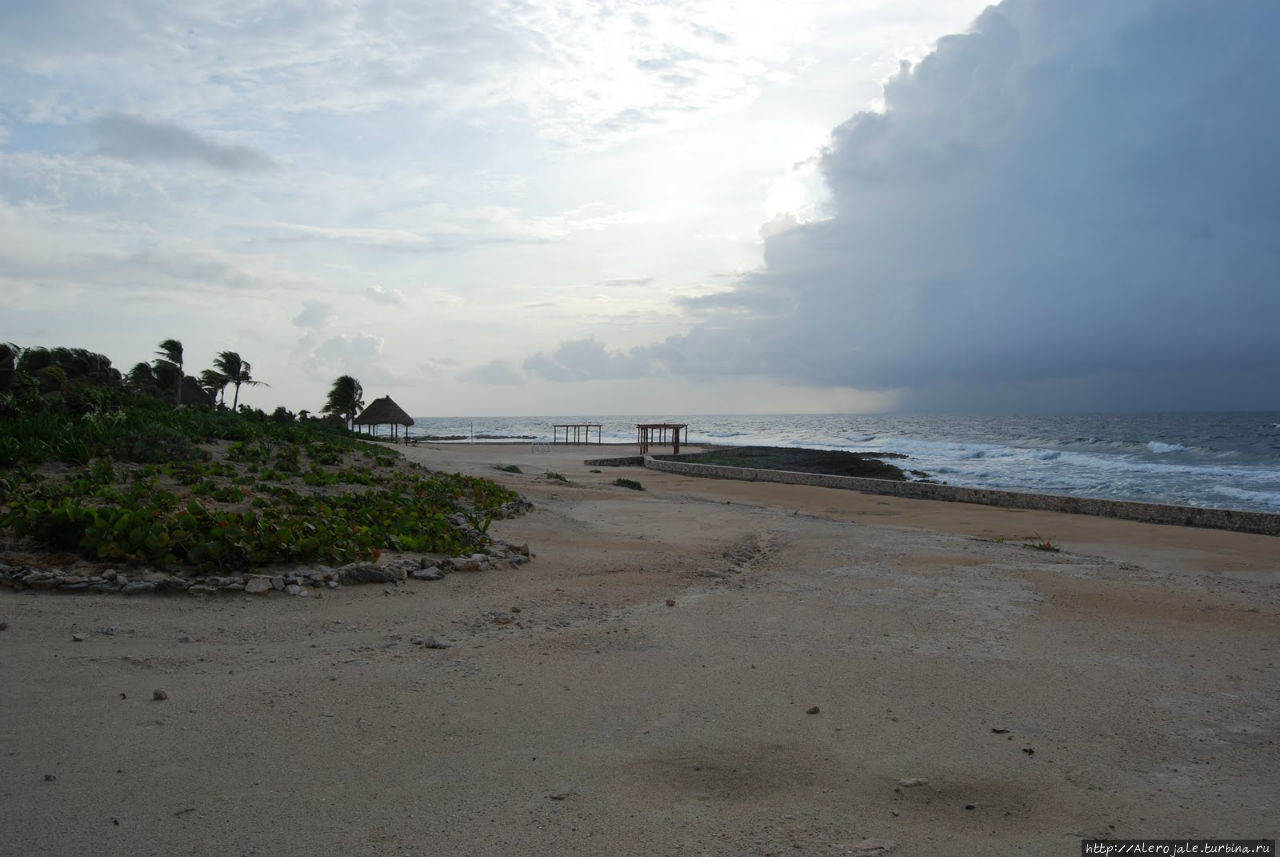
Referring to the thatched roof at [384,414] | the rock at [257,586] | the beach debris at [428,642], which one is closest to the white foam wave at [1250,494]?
the beach debris at [428,642]

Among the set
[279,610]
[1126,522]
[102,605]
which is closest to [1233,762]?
[279,610]

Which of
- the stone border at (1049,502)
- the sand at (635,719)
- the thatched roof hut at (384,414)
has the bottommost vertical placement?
the sand at (635,719)

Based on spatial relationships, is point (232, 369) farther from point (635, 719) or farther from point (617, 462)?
point (635, 719)

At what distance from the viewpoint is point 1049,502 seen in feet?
66.4

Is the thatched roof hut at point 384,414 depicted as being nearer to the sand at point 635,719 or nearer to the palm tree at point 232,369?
the palm tree at point 232,369

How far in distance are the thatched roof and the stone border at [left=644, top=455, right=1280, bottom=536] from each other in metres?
24.9

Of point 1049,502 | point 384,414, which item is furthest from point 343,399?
point 1049,502

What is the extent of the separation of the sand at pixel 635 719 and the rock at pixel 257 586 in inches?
5.9

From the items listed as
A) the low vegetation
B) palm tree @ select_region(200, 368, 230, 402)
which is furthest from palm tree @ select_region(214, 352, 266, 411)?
the low vegetation

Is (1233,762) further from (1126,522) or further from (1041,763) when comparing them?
(1126,522)

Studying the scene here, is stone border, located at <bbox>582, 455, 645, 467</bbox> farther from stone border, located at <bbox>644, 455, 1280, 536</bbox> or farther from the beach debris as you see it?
the beach debris

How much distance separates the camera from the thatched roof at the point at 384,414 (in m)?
48.8

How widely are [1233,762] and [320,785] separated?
464 centimetres

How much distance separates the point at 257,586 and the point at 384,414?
43.7 m
